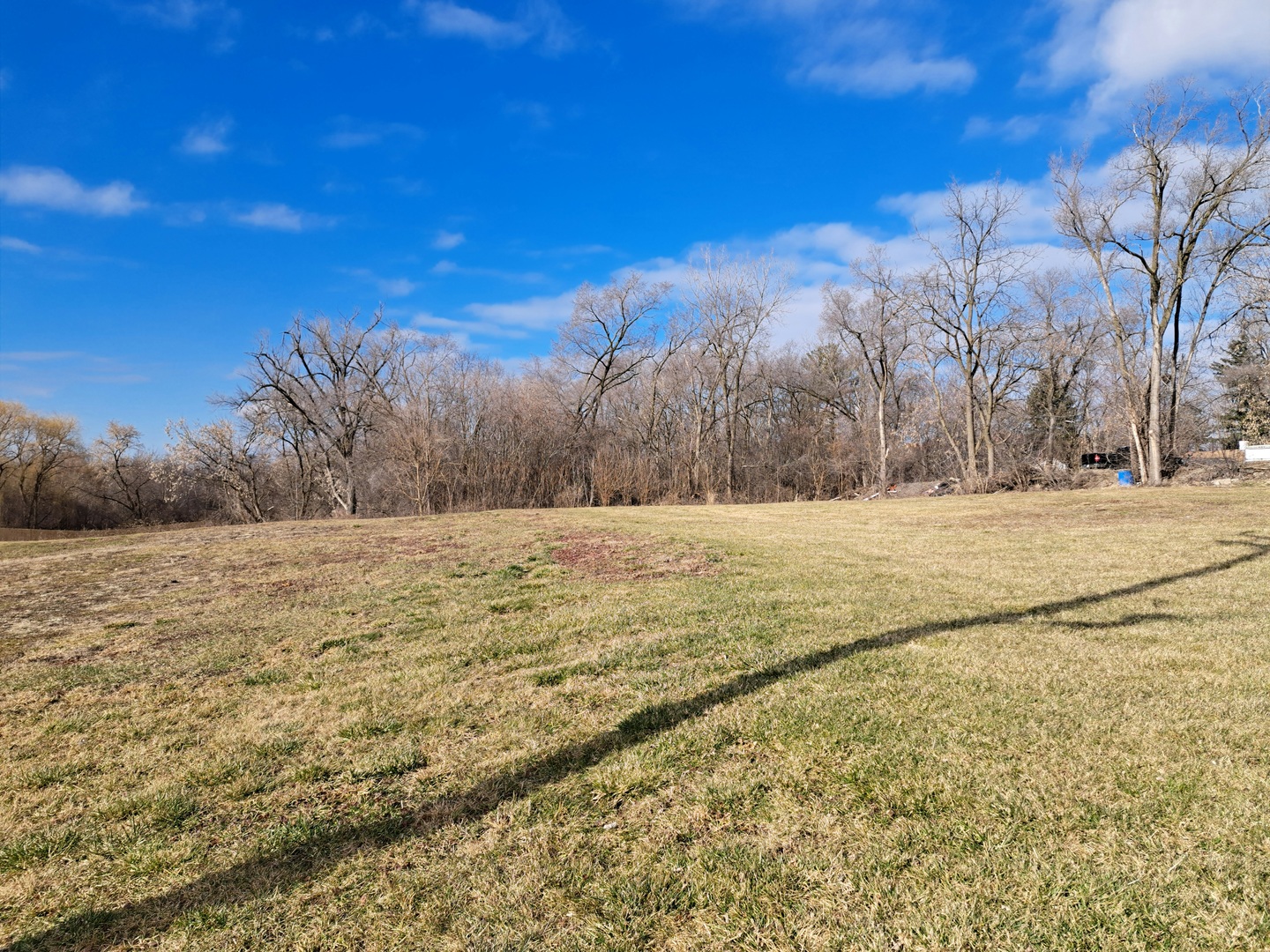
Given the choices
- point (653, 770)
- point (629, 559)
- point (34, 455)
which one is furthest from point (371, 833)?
point (34, 455)

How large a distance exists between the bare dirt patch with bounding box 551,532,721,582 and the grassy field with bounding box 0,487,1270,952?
161cm

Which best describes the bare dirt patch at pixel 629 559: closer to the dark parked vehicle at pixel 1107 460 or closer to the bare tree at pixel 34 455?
the dark parked vehicle at pixel 1107 460

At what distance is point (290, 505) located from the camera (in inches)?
1449

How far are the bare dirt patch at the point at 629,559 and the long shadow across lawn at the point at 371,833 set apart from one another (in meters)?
4.58

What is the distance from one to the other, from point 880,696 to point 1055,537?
9985 millimetres

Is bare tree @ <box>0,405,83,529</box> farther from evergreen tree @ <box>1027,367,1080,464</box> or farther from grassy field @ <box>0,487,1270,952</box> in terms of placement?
evergreen tree @ <box>1027,367,1080,464</box>

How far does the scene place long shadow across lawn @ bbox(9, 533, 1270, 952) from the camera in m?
2.38

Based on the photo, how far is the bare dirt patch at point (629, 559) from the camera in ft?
31.1

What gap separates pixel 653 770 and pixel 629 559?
7359mm

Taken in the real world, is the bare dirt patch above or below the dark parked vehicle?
below

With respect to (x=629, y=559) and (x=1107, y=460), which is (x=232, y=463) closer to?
(x=629, y=559)

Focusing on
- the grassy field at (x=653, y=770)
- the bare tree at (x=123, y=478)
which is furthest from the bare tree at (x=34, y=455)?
the grassy field at (x=653, y=770)

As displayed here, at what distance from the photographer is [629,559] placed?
10727 mm

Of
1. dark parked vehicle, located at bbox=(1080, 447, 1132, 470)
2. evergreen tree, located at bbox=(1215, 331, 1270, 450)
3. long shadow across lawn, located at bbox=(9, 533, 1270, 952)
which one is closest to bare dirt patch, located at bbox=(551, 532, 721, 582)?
long shadow across lawn, located at bbox=(9, 533, 1270, 952)
